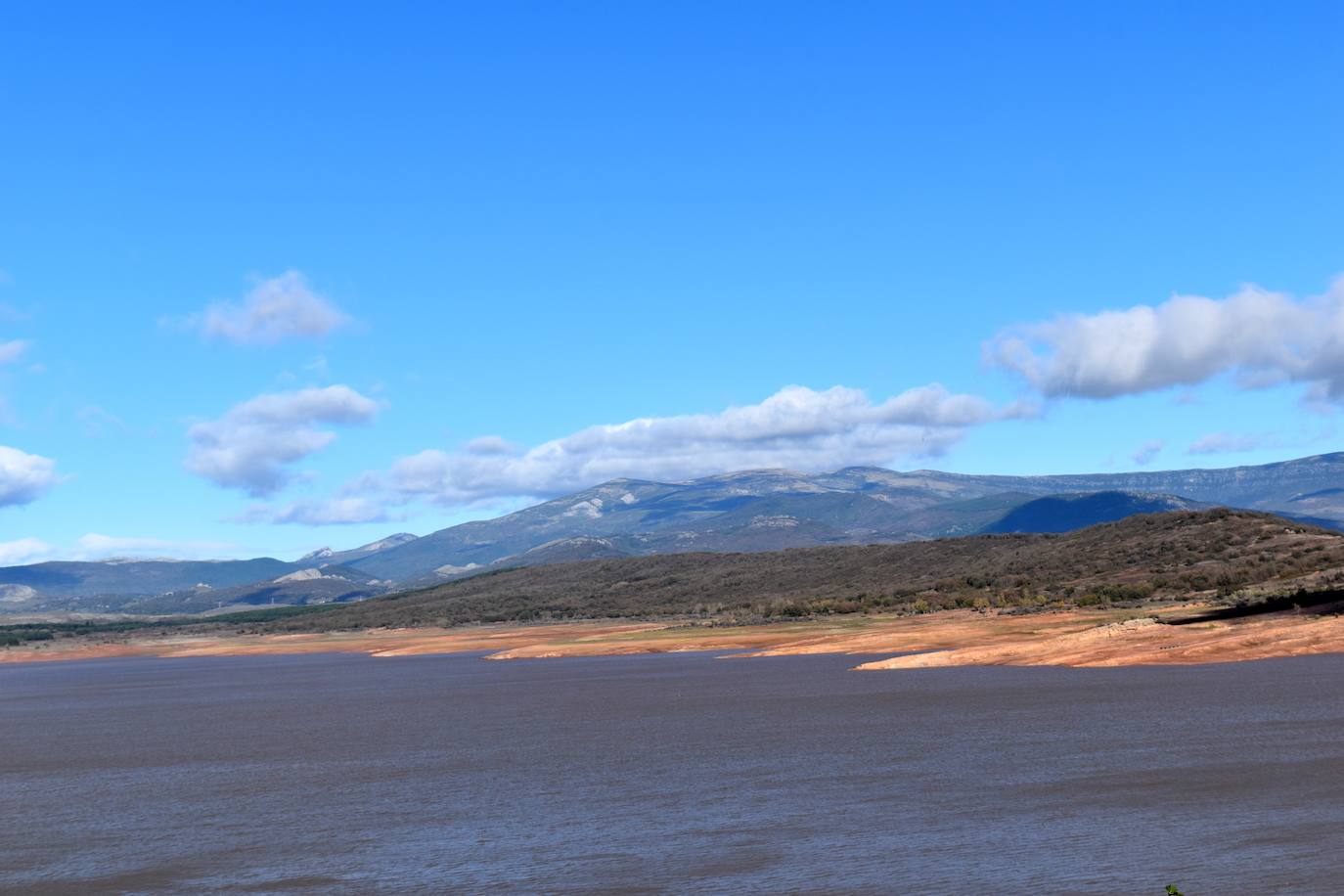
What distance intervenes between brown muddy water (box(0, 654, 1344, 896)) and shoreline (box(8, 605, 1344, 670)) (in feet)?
17.8

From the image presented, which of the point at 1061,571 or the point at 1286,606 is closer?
the point at 1286,606

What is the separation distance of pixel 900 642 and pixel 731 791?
5746 cm

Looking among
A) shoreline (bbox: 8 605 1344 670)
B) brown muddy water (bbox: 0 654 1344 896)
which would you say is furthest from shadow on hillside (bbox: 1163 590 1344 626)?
brown muddy water (bbox: 0 654 1344 896)

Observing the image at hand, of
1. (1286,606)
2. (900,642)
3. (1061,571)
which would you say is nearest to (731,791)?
(1286,606)

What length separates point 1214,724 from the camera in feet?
134

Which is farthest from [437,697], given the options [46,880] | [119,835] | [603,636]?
[603,636]

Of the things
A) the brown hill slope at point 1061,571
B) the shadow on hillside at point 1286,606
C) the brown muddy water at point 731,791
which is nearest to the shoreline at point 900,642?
the shadow on hillside at point 1286,606

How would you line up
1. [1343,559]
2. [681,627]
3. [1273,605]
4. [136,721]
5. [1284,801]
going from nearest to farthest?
[1284,801] < [136,721] < [1273,605] < [1343,559] < [681,627]

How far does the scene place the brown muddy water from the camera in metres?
25.7

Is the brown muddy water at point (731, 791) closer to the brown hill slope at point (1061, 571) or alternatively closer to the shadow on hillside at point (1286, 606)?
the shadow on hillside at point (1286, 606)

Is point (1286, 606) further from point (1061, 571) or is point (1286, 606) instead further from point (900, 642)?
point (1061, 571)

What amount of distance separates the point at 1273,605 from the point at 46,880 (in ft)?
224

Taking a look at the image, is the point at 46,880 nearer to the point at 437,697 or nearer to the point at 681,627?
the point at 437,697

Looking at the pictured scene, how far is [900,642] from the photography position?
9038 cm
